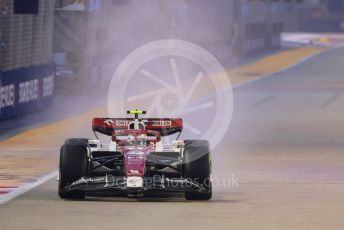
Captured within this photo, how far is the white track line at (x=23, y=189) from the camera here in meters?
17.2

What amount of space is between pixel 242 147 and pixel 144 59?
87.6 ft

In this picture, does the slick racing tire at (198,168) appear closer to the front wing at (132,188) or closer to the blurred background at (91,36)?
the front wing at (132,188)

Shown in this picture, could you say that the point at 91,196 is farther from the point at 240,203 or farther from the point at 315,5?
the point at 315,5

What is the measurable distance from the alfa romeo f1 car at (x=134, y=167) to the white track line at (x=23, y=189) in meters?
0.79

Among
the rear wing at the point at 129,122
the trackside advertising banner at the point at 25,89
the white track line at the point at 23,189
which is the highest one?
the rear wing at the point at 129,122

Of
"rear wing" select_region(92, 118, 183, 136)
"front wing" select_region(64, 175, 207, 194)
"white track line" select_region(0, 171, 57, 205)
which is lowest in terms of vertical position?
"white track line" select_region(0, 171, 57, 205)

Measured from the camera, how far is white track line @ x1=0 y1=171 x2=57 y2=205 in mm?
17203

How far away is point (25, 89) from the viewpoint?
3431 cm
